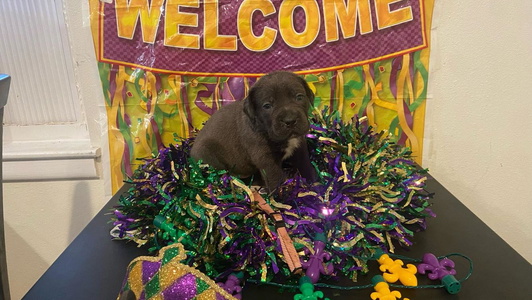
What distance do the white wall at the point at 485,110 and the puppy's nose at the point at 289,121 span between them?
25.6 inches

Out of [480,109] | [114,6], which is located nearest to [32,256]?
[114,6]

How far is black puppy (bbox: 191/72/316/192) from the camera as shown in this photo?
3.13 ft

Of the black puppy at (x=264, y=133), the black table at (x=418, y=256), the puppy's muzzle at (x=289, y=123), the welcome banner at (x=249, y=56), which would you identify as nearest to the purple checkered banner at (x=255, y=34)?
the welcome banner at (x=249, y=56)

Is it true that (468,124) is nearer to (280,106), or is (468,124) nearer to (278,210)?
(280,106)

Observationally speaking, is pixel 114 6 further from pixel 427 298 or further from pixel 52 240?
pixel 427 298

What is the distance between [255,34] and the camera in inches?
48.9

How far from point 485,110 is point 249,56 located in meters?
0.89

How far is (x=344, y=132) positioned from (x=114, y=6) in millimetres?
873

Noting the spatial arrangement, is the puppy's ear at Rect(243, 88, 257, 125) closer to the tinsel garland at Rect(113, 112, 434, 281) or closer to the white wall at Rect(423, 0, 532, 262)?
the tinsel garland at Rect(113, 112, 434, 281)

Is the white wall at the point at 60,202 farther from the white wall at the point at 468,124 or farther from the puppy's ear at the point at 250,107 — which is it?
the puppy's ear at the point at 250,107

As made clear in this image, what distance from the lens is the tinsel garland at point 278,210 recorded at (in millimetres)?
740

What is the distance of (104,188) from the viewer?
1.47 meters

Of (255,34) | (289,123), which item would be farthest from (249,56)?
(289,123)

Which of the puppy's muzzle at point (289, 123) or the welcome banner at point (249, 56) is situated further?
the welcome banner at point (249, 56)
